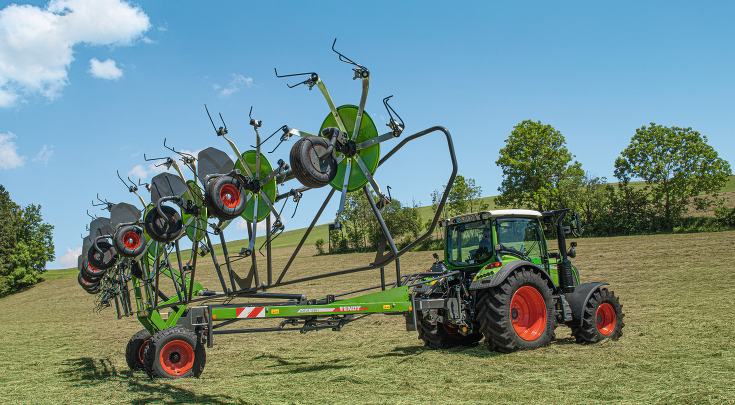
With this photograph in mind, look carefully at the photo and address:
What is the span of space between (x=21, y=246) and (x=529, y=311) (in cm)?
5248

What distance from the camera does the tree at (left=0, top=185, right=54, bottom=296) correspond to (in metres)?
45.3

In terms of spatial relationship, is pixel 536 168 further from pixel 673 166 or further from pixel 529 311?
pixel 529 311

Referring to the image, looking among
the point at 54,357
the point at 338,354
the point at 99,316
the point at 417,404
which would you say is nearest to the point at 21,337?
the point at 99,316

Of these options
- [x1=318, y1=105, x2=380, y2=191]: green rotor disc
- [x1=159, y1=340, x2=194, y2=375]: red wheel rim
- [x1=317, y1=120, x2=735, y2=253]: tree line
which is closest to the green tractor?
[x1=318, y1=105, x2=380, y2=191]: green rotor disc

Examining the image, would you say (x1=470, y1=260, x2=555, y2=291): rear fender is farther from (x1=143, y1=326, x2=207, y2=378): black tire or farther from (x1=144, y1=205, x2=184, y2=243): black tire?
(x1=144, y1=205, x2=184, y2=243): black tire

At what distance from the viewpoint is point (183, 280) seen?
8.34 meters

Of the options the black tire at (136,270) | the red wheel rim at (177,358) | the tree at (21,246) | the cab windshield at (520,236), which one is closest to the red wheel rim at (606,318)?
the cab windshield at (520,236)

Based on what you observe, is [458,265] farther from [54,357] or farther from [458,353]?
[54,357]

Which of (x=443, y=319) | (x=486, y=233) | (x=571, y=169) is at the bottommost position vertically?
(x=443, y=319)

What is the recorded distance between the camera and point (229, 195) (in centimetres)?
679

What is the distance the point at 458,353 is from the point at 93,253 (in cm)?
903

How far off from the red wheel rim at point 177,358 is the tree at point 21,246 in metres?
45.7

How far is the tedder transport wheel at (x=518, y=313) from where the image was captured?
320 inches

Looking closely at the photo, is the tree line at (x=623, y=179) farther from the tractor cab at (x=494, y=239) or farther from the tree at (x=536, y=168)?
the tractor cab at (x=494, y=239)
